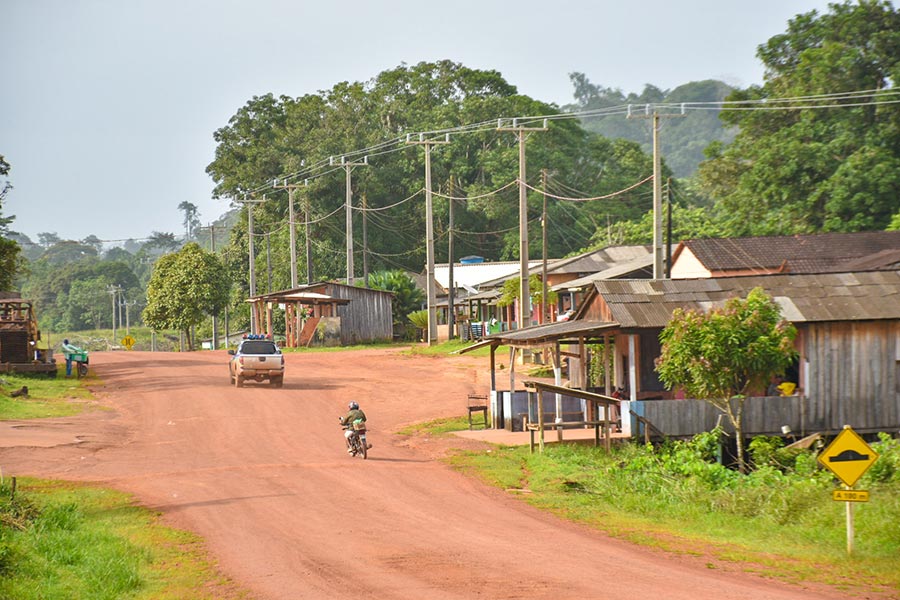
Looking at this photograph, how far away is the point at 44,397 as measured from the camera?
39.2 meters

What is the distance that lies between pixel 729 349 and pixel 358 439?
9.04 m

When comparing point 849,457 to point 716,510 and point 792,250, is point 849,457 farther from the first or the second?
point 792,250

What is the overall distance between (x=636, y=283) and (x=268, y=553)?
17626 mm

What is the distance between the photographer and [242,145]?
110500mm

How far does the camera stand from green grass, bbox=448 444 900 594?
16.1 m

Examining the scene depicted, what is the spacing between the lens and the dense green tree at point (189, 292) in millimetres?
78562

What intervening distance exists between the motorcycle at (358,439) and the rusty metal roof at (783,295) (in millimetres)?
7326

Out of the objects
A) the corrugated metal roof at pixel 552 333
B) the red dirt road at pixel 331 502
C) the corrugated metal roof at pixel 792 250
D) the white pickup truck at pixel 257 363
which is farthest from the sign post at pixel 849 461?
the corrugated metal roof at pixel 792 250

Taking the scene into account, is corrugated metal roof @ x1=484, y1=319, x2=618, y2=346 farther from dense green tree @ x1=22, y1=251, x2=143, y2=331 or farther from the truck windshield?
dense green tree @ x1=22, y1=251, x2=143, y2=331

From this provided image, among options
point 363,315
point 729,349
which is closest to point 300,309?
point 363,315

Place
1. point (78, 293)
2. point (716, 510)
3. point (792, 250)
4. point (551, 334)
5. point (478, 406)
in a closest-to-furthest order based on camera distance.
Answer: point (716, 510) → point (551, 334) → point (478, 406) → point (792, 250) → point (78, 293)

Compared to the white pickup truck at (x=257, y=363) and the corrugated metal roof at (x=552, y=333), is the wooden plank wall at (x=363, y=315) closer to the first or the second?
the white pickup truck at (x=257, y=363)

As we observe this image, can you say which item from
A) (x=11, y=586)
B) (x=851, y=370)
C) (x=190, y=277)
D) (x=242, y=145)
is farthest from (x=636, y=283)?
(x=242, y=145)

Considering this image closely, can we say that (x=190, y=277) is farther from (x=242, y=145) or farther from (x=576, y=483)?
(x=576, y=483)
